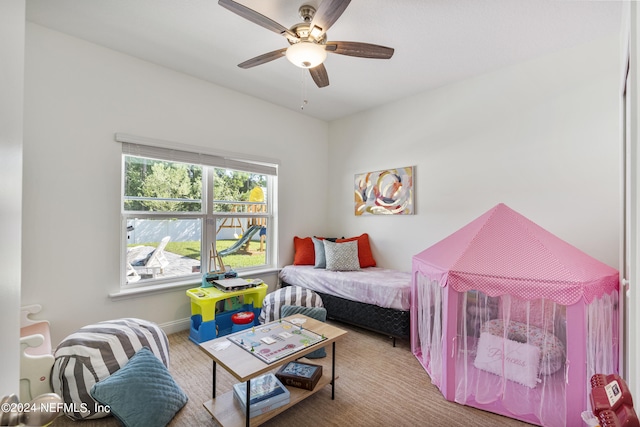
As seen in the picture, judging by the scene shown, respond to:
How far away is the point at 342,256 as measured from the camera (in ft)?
11.8

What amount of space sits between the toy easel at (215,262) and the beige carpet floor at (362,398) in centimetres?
94

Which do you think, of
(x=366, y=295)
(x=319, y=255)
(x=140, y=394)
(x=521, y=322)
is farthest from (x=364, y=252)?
(x=140, y=394)

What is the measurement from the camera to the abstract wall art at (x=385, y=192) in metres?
3.60

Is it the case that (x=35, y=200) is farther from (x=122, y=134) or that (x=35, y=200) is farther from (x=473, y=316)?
(x=473, y=316)

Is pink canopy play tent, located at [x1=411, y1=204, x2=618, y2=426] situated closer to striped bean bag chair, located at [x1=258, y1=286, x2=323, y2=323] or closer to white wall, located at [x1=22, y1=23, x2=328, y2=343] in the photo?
striped bean bag chair, located at [x1=258, y1=286, x2=323, y2=323]

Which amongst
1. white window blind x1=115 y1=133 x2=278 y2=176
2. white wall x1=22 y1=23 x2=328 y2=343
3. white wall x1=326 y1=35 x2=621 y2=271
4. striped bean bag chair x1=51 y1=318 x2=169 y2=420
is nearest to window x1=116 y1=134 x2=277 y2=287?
white window blind x1=115 y1=133 x2=278 y2=176

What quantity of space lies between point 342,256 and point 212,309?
5.41ft

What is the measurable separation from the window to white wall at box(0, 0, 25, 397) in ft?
7.42

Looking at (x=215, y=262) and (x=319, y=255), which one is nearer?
(x=215, y=262)

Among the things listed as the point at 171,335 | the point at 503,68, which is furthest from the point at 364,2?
the point at 171,335

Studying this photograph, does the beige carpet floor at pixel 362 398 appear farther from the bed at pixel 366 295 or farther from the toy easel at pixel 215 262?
the toy easel at pixel 215 262

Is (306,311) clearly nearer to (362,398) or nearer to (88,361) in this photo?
(362,398)

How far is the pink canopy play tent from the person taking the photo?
5.35ft

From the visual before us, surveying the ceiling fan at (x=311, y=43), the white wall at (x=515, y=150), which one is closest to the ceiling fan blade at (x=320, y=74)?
the ceiling fan at (x=311, y=43)
